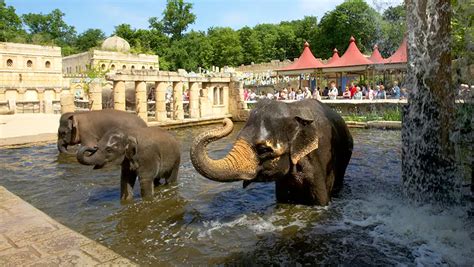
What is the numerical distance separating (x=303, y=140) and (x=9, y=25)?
77153mm

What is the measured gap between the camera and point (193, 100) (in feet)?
73.9

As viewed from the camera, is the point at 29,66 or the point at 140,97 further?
the point at 29,66

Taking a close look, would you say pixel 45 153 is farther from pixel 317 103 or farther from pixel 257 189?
pixel 317 103

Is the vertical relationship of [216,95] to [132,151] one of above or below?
above

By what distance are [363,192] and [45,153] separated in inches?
378

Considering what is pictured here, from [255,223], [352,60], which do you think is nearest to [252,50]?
[352,60]

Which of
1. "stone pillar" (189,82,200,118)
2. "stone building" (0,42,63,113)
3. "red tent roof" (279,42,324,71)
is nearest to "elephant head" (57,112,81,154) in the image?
"stone pillar" (189,82,200,118)

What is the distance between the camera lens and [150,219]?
19.5ft

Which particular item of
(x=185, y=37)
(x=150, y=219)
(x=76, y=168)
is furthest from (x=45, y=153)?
(x=185, y=37)

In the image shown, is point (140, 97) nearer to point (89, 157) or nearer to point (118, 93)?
point (118, 93)

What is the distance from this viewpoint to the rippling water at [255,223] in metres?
4.55

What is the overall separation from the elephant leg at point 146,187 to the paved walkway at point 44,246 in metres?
1.84

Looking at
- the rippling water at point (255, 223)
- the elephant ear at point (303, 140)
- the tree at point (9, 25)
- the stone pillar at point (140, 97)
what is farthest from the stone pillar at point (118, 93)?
the tree at point (9, 25)

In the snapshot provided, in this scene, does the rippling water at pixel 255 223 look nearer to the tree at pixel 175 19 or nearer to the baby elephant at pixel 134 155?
the baby elephant at pixel 134 155
